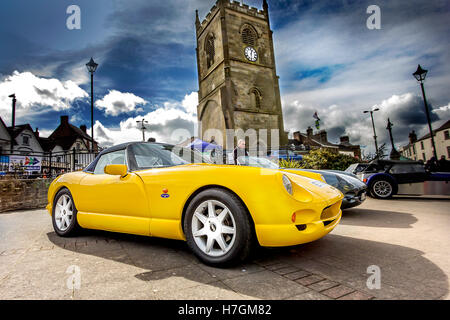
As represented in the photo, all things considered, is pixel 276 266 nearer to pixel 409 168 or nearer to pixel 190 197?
pixel 190 197

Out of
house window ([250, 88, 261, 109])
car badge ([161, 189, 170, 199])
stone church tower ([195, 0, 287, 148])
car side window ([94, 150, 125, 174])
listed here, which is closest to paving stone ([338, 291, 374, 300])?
car badge ([161, 189, 170, 199])

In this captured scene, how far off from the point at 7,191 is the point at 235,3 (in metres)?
26.9

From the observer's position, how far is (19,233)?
12.9 feet

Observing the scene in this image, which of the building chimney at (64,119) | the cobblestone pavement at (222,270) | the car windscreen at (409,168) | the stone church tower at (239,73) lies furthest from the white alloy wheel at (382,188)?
the building chimney at (64,119)

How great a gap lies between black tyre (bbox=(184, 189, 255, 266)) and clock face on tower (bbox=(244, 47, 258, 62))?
86.5 ft

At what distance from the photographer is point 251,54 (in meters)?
26.5

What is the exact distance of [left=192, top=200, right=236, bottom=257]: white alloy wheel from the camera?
2170mm

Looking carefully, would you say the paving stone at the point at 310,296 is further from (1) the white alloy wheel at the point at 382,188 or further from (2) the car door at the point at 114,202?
(1) the white alloy wheel at the point at 382,188

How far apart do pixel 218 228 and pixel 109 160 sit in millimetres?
2083

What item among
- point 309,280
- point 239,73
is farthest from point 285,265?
point 239,73

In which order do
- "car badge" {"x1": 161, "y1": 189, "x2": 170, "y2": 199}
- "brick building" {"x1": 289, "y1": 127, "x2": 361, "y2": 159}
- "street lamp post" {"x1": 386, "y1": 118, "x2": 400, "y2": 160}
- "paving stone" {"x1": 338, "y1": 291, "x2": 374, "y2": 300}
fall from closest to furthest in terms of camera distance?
"paving stone" {"x1": 338, "y1": 291, "x2": 374, "y2": 300} < "car badge" {"x1": 161, "y1": 189, "x2": 170, "y2": 199} < "street lamp post" {"x1": 386, "y1": 118, "x2": 400, "y2": 160} < "brick building" {"x1": 289, "y1": 127, "x2": 361, "y2": 159}

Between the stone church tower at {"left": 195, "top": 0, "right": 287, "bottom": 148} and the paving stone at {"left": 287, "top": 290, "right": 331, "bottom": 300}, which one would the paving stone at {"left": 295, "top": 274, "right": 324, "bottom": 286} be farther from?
the stone church tower at {"left": 195, "top": 0, "right": 287, "bottom": 148}

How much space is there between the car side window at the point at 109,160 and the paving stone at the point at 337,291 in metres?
2.62

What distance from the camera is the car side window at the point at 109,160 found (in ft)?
10.6
